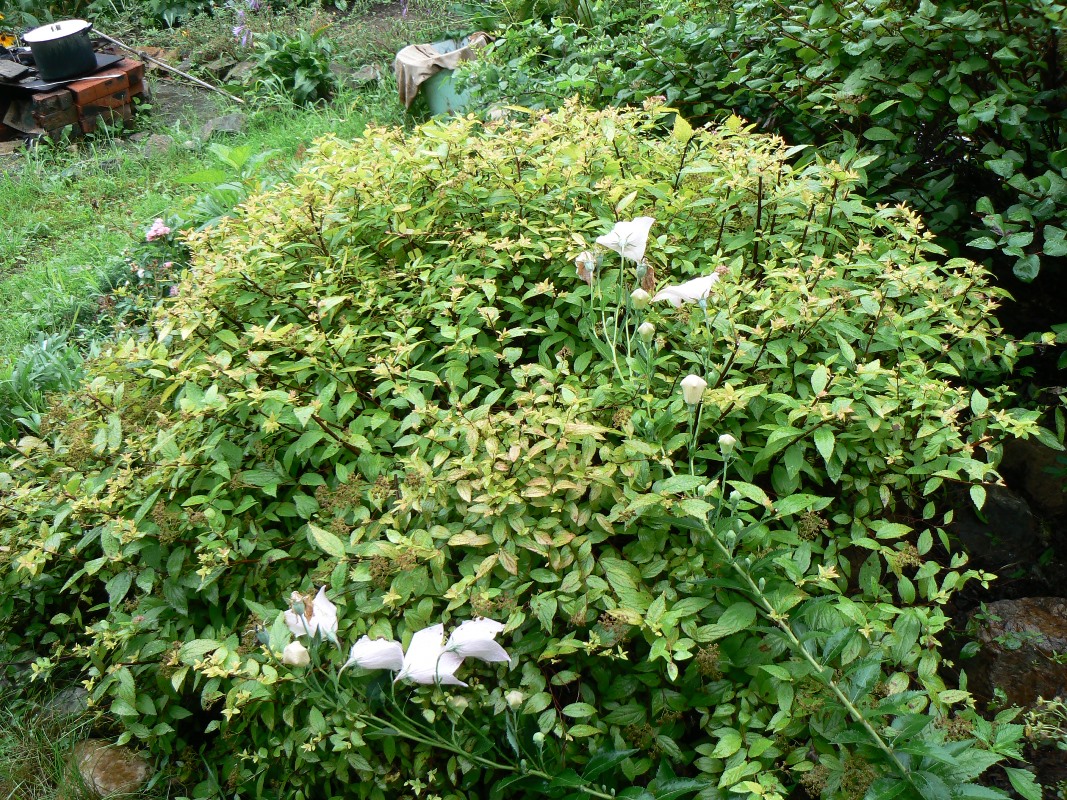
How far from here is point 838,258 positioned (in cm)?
206

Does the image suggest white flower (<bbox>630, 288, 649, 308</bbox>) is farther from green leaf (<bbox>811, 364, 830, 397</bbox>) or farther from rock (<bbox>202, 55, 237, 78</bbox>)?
rock (<bbox>202, 55, 237, 78</bbox>)

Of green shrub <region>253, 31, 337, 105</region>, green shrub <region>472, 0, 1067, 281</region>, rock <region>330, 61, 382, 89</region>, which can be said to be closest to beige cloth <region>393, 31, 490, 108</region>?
rock <region>330, 61, 382, 89</region>

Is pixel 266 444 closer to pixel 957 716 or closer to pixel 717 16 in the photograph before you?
pixel 957 716

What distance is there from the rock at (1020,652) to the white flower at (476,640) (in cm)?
128

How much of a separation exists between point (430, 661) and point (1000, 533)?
170 cm

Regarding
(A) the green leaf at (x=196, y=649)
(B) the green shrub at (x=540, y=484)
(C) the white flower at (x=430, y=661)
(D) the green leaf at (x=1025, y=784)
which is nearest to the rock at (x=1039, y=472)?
(B) the green shrub at (x=540, y=484)

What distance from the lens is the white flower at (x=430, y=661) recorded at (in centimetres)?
154

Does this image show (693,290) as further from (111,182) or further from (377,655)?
(111,182)

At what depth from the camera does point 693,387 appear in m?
1.59

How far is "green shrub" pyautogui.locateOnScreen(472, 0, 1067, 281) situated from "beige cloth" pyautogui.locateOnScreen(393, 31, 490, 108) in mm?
1810

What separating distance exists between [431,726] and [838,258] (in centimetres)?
143

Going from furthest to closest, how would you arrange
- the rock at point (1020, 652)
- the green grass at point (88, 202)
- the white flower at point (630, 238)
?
the green grass at point (88, 202) → the rock at point (1020, 652) → the white flower at point (630, 238)

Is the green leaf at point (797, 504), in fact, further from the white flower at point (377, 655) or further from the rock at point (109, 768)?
the rock at point (109, 768)

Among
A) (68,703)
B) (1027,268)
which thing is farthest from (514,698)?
(1027,268)
